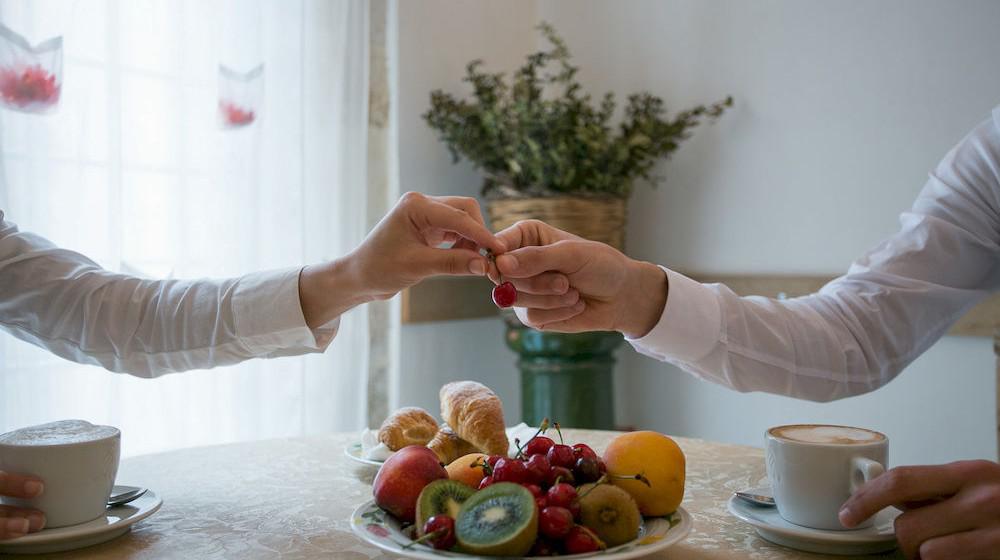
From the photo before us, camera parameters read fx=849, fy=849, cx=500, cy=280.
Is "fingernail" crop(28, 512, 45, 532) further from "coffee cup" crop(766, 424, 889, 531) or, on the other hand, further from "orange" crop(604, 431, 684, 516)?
"coffee cup" crop(766, 424, 889, 531)

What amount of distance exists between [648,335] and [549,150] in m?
1.23

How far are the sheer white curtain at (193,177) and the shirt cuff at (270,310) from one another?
84 centimetres

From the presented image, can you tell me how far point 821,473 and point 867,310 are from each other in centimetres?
64

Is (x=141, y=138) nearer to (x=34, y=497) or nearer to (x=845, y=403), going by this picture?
(x=34, y=497)

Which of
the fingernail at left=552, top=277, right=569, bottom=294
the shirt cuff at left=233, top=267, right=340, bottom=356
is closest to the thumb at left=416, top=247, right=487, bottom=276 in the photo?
the fingernail at left=552, top=277, right=569, bottom=294

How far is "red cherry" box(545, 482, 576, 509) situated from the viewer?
791 mm

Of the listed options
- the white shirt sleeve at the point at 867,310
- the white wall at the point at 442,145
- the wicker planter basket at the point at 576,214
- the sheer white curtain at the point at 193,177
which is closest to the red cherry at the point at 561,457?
the white shirt sleeve at the point at 867,310

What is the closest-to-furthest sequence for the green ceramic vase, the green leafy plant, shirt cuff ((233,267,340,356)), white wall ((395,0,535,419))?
shirt cuff ((233,267,340,356)) → the green leafy plant → the green ceramic vase → white wall ((395,0,535,419))

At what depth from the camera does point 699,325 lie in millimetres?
1299

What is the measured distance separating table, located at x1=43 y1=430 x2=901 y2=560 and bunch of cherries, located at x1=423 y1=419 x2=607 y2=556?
0.39 ft

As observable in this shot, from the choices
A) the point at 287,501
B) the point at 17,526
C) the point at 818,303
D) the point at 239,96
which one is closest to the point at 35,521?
the point at 17,526

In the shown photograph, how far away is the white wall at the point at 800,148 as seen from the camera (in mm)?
2146

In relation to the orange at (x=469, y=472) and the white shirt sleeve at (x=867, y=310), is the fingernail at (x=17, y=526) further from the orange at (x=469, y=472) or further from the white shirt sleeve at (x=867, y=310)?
the white shirt sleeve at (x=867, y=310)

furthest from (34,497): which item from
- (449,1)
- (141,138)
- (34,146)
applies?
(449,1)
